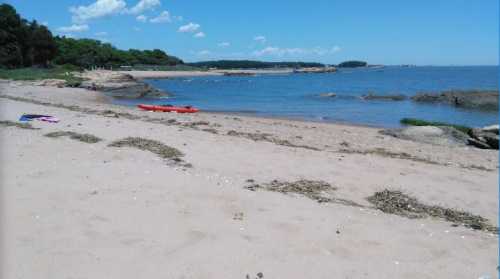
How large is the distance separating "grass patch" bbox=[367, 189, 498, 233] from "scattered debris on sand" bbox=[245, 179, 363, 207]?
0.57 metres

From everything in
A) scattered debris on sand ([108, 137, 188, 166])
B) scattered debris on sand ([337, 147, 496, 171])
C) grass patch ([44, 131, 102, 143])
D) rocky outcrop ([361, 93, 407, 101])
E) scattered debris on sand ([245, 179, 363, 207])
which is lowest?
rocky outcrop ([361, 93, 407, 101])

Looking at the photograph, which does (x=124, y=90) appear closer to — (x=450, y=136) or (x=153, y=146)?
(x=450, y=136)

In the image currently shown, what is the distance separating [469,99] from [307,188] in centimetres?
3468

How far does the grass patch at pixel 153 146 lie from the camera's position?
33.1ft

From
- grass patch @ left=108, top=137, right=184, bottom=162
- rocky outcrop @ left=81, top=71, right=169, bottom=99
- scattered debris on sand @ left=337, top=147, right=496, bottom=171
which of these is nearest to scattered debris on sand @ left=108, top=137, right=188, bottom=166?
grass patch @ left=108, top=137, right=184, bottom=162

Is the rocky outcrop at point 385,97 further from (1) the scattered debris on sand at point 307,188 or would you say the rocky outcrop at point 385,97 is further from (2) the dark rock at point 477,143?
(1) the scattered debris on sand at point 307,188

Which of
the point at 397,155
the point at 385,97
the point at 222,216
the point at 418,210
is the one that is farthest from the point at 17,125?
the point at 385,97

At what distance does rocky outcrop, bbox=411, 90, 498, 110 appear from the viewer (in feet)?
119

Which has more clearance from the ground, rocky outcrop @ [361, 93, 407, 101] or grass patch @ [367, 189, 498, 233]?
grass patch @ [367, 189, 498, 233]

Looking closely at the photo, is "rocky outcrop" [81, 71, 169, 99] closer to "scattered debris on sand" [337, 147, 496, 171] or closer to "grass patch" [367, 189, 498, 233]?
"scattered debris on sand" [337, 147, 496, 171]

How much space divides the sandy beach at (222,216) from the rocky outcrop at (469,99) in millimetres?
28615

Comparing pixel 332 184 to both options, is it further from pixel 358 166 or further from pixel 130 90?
pixel 130 90

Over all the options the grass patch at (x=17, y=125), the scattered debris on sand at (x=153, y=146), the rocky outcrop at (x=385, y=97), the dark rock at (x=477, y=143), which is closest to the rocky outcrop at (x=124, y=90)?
the rocky outcrop at (x=385, y=97)

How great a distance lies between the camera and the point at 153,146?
10875 mm
